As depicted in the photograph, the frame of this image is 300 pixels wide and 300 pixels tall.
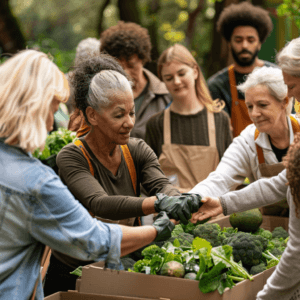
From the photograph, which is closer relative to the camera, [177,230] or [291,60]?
[291,60]

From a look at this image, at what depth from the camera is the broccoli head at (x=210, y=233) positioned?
2.69 m

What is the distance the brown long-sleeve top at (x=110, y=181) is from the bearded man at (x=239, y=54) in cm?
207

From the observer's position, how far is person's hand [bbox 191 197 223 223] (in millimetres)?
2652

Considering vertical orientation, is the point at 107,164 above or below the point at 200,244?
above

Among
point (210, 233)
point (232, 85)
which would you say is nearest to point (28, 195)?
point (210, 233)

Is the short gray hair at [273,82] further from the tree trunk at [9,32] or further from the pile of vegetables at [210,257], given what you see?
the tree trunk at [9,32]

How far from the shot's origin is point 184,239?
2.65 meters

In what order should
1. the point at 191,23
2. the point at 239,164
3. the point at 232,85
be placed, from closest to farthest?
the point at 239,164 < the point at 232,85 < the point at 191,23

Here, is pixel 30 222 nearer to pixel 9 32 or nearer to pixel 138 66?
pixel 138 66

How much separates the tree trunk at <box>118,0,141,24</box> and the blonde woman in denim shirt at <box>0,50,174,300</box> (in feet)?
25.5

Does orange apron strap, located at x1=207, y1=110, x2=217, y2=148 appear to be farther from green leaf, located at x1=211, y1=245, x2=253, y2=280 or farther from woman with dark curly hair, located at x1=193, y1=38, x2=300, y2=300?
green leaf, located at x1=211, y1=245, x2=253, y2=280

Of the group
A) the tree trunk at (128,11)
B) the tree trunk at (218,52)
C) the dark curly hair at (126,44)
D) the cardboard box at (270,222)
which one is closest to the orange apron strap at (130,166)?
the cardboard box at (270,222)

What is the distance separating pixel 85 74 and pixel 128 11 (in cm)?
710

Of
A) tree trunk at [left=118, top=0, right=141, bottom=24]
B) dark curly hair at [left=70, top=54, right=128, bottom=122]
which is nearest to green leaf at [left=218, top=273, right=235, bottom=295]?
dark curly hair at [left=70, top=54, right=128, bottom=122]
